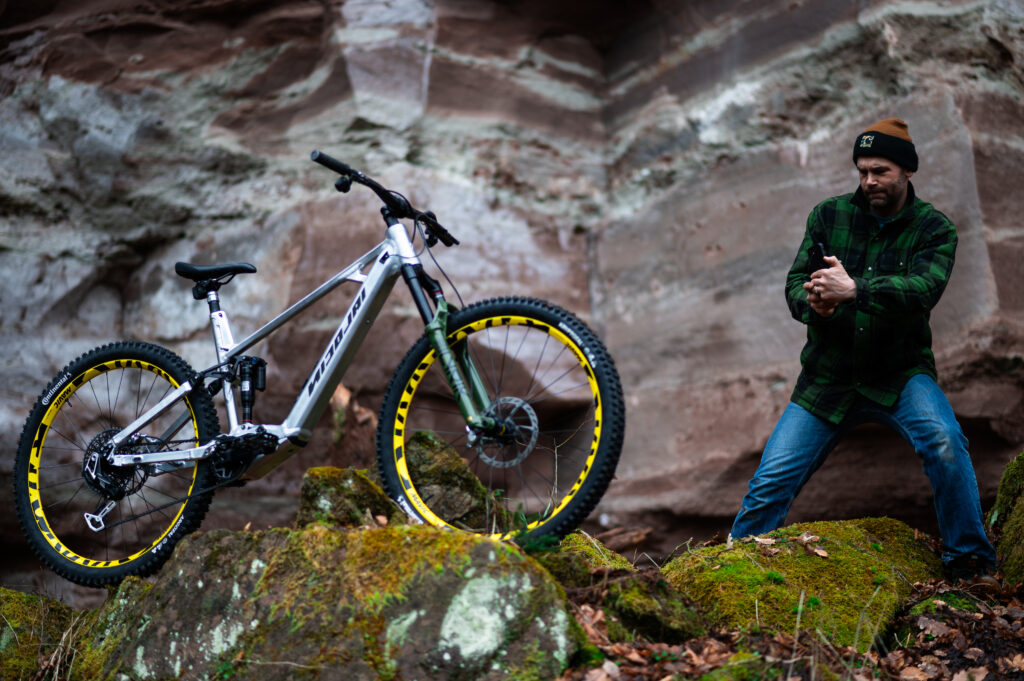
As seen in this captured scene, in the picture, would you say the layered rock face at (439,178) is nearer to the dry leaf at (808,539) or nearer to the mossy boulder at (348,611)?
the dry leaf at (808,539)

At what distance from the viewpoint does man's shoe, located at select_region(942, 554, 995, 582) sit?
344 cm

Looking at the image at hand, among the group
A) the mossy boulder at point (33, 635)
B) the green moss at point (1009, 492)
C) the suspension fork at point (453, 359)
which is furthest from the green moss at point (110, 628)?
the green moss at point (1009, 492)

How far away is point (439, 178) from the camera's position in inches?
259

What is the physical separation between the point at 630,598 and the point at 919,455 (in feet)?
4.50

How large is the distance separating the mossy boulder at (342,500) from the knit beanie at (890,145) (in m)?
2.31

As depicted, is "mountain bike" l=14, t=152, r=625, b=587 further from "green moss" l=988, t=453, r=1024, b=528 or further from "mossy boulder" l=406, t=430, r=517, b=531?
"green moss" l=988, t=453, r=1024, b=528

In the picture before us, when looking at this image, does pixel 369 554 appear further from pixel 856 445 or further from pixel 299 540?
pixel 856 445

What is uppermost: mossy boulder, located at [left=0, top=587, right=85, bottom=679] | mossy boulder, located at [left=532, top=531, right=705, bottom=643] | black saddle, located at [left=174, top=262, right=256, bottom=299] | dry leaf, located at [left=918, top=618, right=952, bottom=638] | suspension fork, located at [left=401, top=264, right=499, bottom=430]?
black saddle, located at [left=174, top=262, right=256, bottom=299]

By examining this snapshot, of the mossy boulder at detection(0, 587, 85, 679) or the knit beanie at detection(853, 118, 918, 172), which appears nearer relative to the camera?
the mossy boulder at detection(0, 587, 85, 679)

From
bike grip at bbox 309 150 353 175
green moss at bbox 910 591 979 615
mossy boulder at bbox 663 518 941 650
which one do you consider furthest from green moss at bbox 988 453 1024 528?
bike grip at bbox 309 150 353 175

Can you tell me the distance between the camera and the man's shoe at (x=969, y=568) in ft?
11.3

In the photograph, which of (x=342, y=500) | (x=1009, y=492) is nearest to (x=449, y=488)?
(x=342, y=500)

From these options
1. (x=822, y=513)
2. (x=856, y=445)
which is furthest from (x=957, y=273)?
(x=822, y=513)

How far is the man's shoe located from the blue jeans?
2 centimetres
